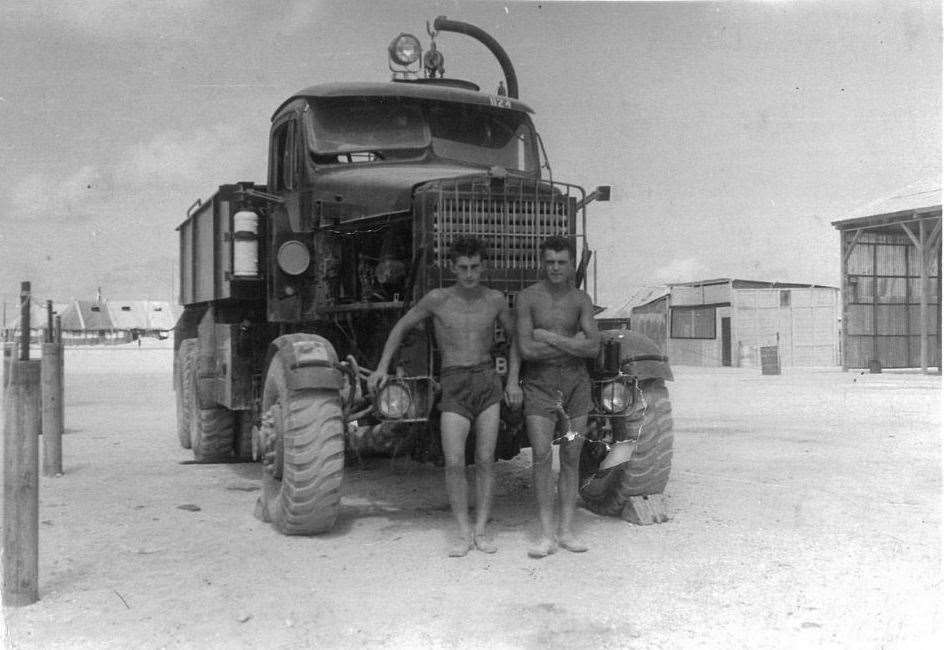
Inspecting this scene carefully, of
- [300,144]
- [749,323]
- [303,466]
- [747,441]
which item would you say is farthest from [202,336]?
[749,323]

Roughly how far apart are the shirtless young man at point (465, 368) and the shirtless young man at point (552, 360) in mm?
125

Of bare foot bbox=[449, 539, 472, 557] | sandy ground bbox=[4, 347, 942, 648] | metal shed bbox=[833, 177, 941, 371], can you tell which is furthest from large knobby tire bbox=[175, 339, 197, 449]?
metal shed bbox=[833, 177, 941, 371]

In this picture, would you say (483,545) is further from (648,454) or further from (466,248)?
(466,248)

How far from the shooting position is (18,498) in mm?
4484

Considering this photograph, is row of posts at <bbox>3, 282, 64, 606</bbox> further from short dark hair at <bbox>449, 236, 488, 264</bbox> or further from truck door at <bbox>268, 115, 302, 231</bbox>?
truck door at <bbox>268, 115, 302, 231</bbox>

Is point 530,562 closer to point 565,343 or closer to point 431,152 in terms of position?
point 565,343

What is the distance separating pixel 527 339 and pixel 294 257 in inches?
89.6

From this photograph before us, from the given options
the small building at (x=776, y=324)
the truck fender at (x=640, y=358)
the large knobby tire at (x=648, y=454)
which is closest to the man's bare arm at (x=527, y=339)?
the truck fender at (x=640, y=358)

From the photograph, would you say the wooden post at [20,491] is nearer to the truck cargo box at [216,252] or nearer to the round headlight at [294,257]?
the round headlight at [294,257]

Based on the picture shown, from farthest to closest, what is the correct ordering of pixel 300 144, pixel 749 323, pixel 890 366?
pixel 749 323, pixel 890 366, pixel 300 144

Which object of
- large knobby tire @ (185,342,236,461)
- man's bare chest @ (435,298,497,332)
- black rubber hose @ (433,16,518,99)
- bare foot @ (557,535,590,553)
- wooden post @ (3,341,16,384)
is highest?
black rubber hose @ (433,16,518,99)

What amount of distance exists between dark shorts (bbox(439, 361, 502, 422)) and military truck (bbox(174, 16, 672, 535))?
0.80 feet

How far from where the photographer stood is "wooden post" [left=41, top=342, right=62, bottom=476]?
8219mm

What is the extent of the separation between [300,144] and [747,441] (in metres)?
6.21
